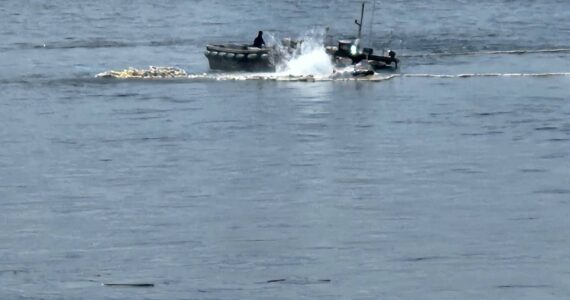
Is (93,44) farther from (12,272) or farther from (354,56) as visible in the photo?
(12,272)

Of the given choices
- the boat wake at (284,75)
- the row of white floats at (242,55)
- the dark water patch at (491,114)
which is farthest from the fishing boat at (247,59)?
the dark water patch at (491,114)

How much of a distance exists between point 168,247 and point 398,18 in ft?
280

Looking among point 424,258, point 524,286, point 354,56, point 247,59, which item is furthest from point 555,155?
point 247,59

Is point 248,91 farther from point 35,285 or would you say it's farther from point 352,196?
point 35,285

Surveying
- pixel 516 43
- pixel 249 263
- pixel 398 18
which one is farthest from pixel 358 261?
pixel 398 18

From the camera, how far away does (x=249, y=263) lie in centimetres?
3803

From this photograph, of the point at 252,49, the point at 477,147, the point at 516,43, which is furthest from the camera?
the point at 516,43

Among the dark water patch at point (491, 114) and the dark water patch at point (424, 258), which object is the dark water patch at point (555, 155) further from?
the dark water patch at point (424, 258)

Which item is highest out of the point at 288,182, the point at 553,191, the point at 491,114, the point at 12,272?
the point at 553,191

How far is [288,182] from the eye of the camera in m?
48.4

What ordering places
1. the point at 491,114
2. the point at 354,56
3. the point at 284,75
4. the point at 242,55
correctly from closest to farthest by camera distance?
the point at 491,114
the point at 284,75
the point at 242,55
the point at 354,56

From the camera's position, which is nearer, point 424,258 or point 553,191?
point 424,258

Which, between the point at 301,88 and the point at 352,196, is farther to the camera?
the point at 301,88

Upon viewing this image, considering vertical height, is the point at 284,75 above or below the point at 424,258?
below
